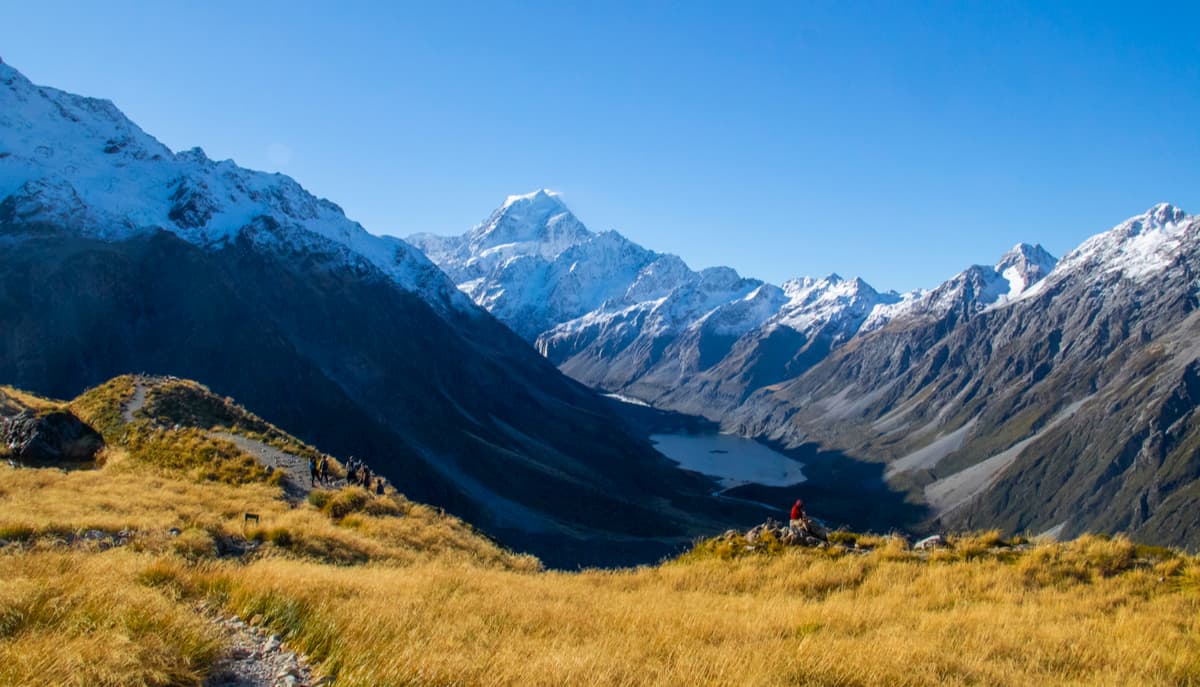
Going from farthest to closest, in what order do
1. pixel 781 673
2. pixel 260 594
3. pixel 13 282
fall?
pixel 13 282 → pixel 260 594 → pixel 781 673

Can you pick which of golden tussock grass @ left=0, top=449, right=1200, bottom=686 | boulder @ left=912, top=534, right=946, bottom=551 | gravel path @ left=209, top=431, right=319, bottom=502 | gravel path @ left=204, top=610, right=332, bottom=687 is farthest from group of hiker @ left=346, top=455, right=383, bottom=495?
gravel path @ left=204, top=610, right=332, bottom=687

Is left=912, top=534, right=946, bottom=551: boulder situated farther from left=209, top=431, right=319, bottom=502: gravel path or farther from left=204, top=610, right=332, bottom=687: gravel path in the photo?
left=209, top=431, right=319, bottom=502: gravel path

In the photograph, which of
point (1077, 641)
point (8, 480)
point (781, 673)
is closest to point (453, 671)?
point (781, 673)

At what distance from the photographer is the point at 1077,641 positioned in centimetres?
1040

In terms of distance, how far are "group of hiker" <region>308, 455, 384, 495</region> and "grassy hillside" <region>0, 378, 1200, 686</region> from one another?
29.8 feet

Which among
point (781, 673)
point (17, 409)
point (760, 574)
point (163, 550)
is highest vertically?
point (781, 673)

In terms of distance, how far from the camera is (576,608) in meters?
12.2

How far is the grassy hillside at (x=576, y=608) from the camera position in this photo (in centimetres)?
739

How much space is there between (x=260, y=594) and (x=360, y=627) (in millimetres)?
2078

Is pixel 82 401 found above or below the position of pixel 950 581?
below

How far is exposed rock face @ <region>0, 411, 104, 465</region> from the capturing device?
29.5m

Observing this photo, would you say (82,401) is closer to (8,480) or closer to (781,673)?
(8,480)

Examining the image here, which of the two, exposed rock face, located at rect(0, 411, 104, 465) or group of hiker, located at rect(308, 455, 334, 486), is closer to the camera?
exposed rock face, located at rect(0, 411, 104, 465)

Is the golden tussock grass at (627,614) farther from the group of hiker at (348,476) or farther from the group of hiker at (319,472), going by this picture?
the group of hiker at (348,476)
